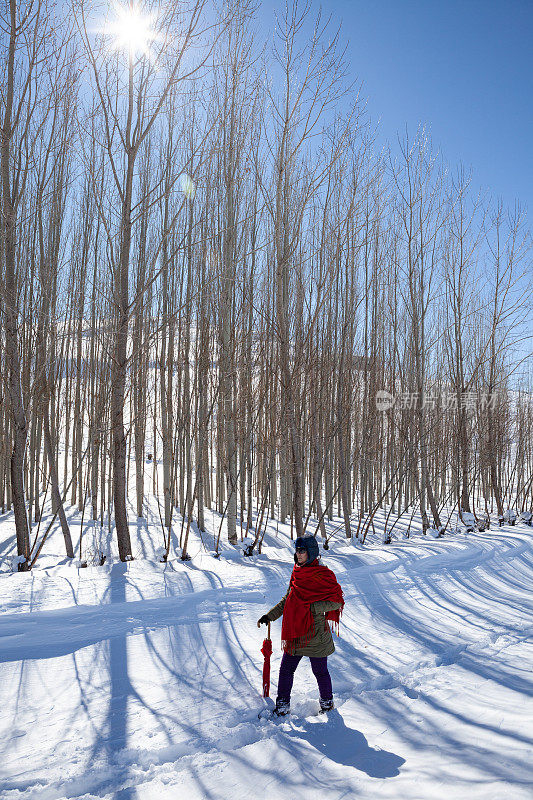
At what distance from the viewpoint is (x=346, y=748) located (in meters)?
2.59

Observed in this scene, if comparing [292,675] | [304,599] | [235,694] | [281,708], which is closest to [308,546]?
[304,599]

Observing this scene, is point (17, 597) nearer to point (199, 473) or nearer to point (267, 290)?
point (199, 473)

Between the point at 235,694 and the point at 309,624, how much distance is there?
2.24 ft

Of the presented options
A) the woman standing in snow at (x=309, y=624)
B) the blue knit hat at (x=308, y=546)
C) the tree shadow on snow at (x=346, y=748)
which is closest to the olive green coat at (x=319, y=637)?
the woman standing in snow at (x=309, y=624)

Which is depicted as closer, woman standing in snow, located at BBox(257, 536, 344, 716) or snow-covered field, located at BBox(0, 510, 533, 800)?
snow-covered field, located at BBox(0, 510, 533, 800)

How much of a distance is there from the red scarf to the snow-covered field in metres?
0.43

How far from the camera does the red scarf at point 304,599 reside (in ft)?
9.69

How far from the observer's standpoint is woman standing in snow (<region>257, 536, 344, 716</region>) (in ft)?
Answer: 9.66

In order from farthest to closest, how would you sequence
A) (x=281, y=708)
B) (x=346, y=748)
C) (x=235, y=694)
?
(x=235, y=694), (x=281, y=708), (x=346, y=748)

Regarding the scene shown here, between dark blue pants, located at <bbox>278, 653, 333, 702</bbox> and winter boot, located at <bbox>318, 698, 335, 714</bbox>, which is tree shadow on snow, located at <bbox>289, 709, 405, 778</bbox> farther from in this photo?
dark blue pants, located at <bbox>278, 653, 333, 702</bbox>

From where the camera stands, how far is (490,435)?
39.2 feet

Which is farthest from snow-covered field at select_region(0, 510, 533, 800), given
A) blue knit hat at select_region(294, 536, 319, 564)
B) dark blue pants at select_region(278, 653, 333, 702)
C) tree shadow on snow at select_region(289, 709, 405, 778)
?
blue knit hat at select_region(294, 536, 319, 564)

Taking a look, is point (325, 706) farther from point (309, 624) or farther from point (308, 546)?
point (308, 546)

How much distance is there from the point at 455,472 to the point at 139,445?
713 cm
